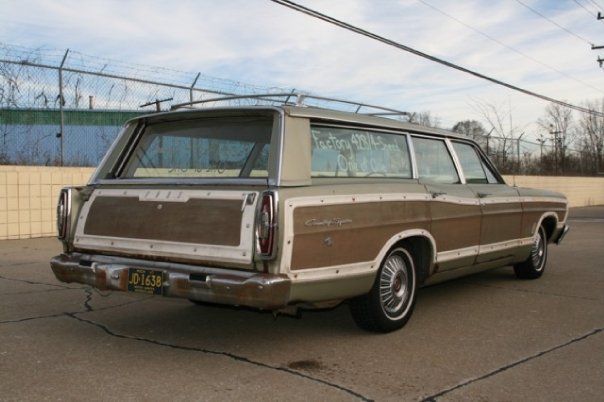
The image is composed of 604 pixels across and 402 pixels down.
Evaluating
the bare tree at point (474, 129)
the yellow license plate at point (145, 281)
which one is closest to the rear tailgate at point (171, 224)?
the yellow license plate at point (145, 281)

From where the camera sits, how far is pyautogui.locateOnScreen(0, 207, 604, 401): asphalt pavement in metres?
3.75

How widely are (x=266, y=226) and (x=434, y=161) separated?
8.53 ft

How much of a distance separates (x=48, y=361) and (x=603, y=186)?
34111 mm

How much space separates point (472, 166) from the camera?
6621mm

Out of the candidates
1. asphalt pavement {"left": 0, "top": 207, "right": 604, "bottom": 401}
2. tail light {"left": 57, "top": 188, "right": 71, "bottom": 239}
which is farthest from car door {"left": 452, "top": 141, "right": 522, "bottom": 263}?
tail light {"left": 57, "top": 188, "right": 71, "bottom": 239}

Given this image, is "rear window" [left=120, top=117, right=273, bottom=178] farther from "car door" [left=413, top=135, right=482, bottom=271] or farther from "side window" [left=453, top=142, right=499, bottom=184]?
"side window" [left=453, top=142, right=499, bottom=184]

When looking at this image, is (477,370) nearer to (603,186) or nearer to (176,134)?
(176,134)

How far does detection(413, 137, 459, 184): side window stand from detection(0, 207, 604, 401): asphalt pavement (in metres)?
1.32

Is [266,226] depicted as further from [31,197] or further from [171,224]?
[31,197]

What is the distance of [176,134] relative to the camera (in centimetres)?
525

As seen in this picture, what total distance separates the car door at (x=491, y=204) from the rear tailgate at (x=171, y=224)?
3027mm

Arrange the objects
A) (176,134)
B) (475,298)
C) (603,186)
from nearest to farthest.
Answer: (176,134), (475,298), (603,186)

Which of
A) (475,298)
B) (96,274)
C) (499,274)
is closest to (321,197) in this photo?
(96,274)

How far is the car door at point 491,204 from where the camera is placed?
6.25m
